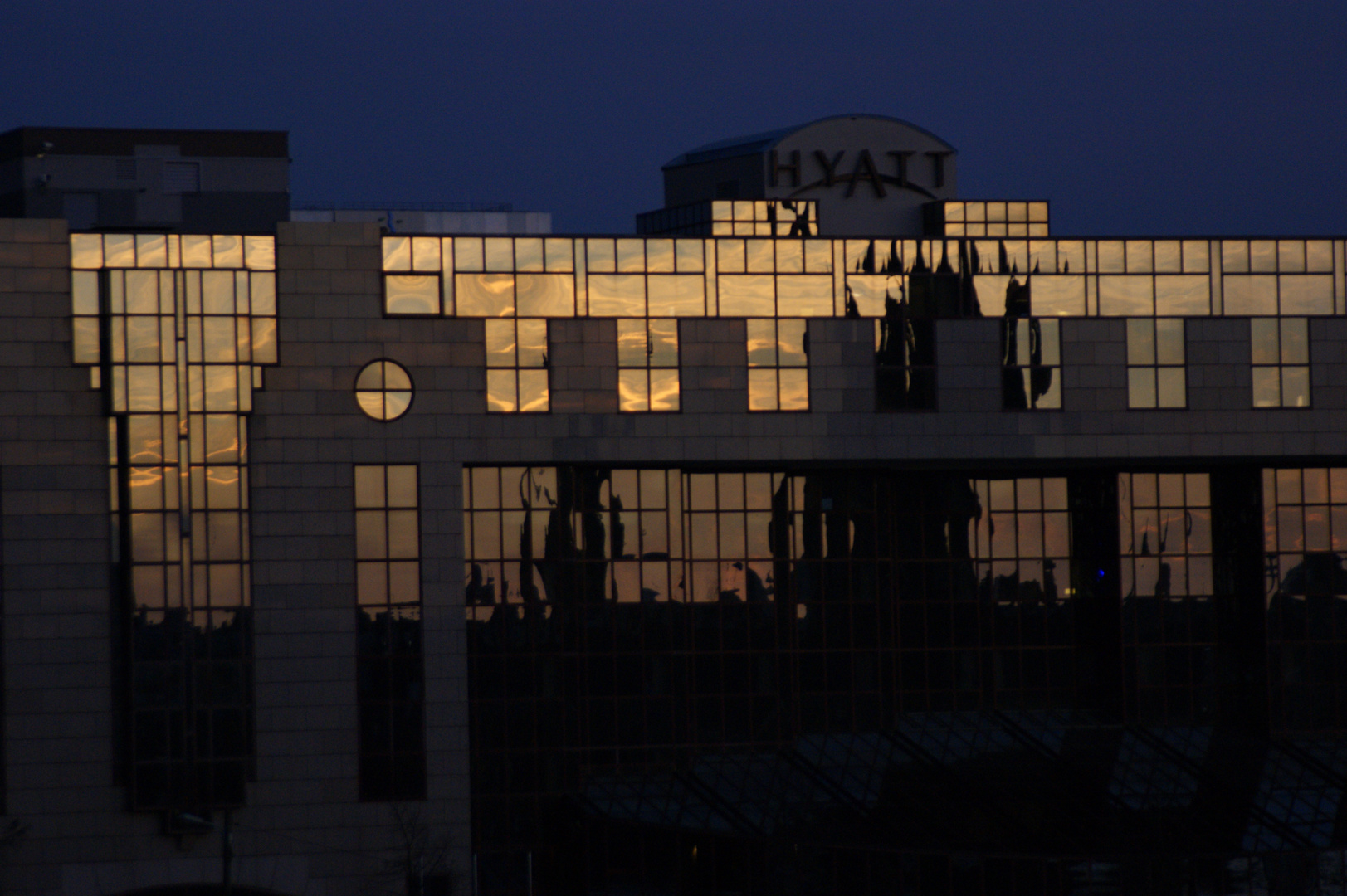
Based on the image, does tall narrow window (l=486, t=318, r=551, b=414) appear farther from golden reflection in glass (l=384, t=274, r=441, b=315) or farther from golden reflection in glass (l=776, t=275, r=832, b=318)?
golden reflection in glass (l=776, t=275, r=832, b=318)

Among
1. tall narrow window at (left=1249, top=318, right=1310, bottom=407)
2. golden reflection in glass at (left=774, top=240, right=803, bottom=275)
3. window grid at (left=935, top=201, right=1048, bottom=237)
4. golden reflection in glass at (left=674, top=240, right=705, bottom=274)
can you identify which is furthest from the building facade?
window grid at (left=935, top=201, right=1048, bottom=237)

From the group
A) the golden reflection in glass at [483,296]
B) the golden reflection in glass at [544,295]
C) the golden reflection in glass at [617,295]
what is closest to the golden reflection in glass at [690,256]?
the golden reflection in glass at [617,295]

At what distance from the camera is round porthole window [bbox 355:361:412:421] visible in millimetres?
58156

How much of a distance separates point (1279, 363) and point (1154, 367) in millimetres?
4311

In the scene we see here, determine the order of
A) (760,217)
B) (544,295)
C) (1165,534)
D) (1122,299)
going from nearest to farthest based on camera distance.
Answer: (544,295) → (1122,299) → (1165,534) → (760,217)

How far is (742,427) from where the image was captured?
5991cm

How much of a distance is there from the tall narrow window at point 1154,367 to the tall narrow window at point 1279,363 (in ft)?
8.39

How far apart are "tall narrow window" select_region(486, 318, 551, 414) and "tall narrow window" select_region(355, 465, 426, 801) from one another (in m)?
3.76

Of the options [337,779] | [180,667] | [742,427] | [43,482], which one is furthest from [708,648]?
[43,482]

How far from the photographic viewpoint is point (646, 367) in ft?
196

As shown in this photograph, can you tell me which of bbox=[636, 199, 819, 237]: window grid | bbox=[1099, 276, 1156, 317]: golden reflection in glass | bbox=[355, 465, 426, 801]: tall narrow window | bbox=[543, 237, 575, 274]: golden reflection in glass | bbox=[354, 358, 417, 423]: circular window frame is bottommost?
bbox=[355, 465, 426, 801]: tall narrow window

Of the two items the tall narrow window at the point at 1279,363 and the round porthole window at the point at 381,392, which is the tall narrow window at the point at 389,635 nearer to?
the round porthole window at the point at 381,392

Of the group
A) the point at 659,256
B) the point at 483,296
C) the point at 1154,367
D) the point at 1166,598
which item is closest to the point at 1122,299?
the point at 1154,367

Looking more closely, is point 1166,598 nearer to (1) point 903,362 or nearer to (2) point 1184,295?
(2) point 1184,295
